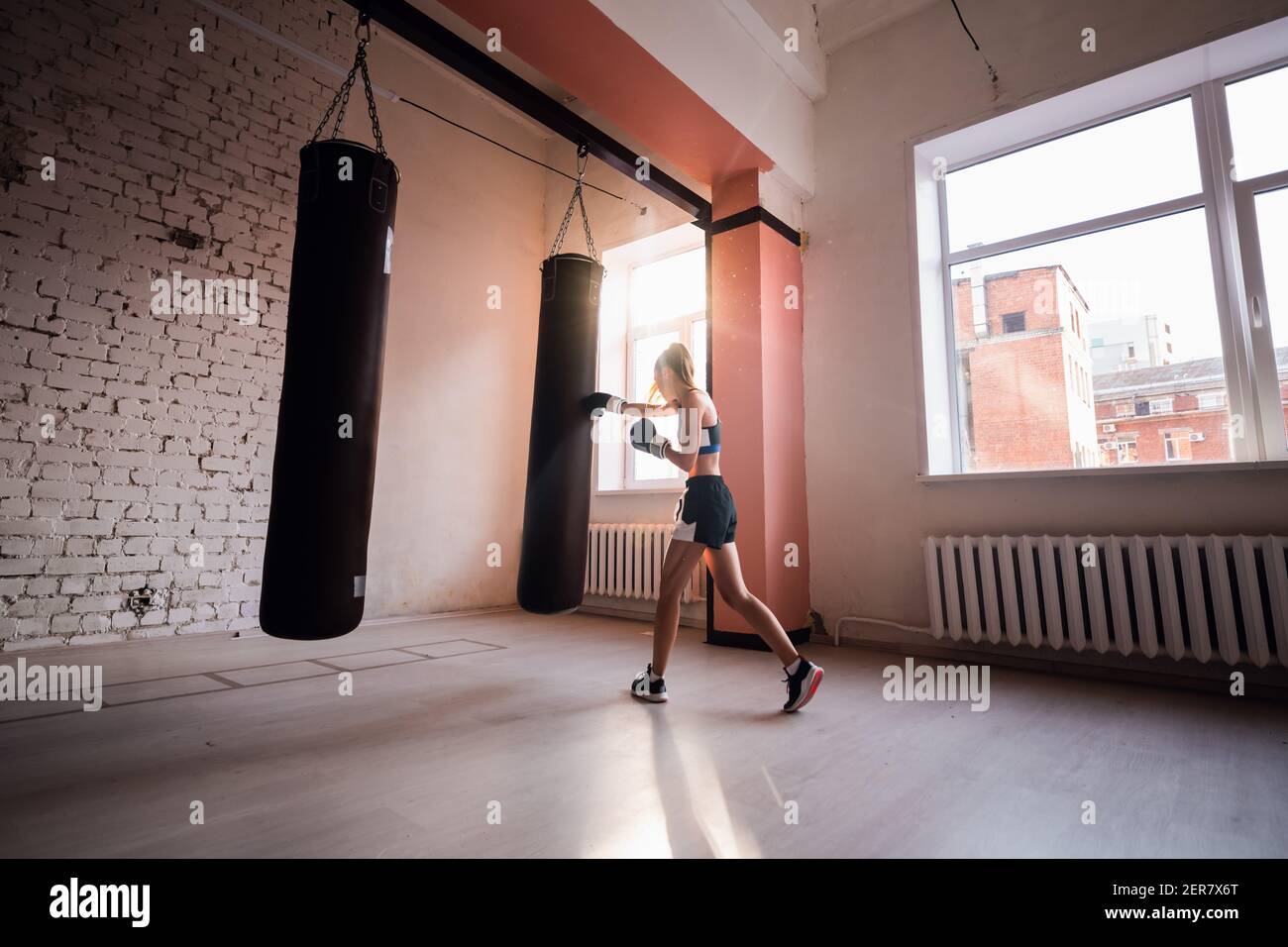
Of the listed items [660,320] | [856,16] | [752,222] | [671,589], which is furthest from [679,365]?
[856,16]

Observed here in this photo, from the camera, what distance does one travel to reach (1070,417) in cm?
344

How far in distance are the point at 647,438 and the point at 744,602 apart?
0.79 metres

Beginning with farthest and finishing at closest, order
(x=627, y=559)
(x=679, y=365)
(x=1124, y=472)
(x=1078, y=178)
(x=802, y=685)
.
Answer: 1. (x=627, y=559)
2. (x=1078, y=178)
3. (x=1124, y=472)
4. (x=679, y=365)
5. (x=802, y=685)

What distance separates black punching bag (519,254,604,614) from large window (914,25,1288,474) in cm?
231

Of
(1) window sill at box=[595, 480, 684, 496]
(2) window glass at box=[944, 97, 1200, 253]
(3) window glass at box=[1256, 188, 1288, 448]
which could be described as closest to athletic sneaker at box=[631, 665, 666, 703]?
(1) window sill at box=[595, 480, 684, 496]

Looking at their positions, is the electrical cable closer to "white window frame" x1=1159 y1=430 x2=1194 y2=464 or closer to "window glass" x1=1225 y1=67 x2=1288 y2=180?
"window glass" x1=1225 y1=67 x2=1288 y2=180

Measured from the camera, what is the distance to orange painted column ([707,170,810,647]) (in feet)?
12.6

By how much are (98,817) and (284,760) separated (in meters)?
0.44

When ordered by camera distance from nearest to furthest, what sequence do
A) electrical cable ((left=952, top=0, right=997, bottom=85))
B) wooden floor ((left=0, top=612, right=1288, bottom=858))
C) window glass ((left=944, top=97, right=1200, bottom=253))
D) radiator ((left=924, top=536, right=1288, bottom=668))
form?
wooden floor ((left=0, top=612, right=1288, bottom=858)) < radiator ((left=924, top=536, right=1288, bottom=668)) < window glass ((left=944, top=97, right=1200, bottom=253)) < electrical cable ((left=952, top=0, right=997, bottom=85))

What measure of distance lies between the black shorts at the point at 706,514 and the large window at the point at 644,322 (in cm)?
272

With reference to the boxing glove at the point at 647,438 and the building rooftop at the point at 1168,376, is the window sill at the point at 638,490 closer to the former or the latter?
the boxing glove at the point at 647,438

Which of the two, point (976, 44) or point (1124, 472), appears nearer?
point (1124, 472)

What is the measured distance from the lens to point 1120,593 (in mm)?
2932

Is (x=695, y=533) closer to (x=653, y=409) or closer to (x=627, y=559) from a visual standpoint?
(x=653, y=409)
